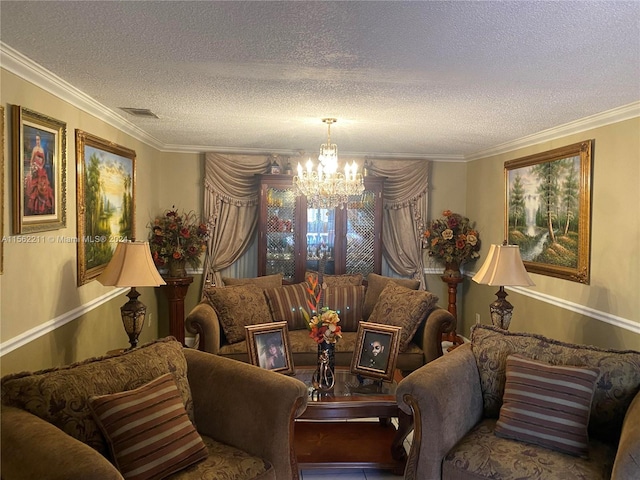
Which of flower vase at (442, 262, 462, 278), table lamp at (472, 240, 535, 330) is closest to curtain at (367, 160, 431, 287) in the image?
flower vase at (442, 262, 462, 278)

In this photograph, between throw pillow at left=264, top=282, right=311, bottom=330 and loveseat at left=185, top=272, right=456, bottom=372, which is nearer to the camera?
loveseat at left=185, top=272, right=456, bottom=372

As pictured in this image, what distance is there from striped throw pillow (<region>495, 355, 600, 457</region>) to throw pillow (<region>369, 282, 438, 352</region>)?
1596mm

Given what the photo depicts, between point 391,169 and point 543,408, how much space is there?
3876 millimetres

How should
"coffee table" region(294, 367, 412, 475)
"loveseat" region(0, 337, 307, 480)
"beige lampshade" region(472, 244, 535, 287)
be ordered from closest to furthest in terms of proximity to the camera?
"loveseat" region(0, 337, 307, 480) → "coffee table" region(294, 367, 412, 475) → "beige lampshade" region(472, 244, 535, 287)

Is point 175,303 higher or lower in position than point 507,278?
lower

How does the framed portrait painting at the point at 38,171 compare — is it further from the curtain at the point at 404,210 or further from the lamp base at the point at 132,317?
the curtain at the point at 404,210

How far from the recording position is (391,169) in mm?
5793

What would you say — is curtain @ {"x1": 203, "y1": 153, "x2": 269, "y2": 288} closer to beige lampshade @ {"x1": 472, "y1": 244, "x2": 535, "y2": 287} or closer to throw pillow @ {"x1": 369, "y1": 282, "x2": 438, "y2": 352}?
throw pillow @ {"x1": 369, "y1": 282, "x2": 438, "y2": 352}

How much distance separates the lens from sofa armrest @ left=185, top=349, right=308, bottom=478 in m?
2.19

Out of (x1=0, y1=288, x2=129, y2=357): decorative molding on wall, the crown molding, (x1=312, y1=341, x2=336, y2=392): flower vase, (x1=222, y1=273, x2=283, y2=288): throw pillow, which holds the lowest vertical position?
(x1=312, y1=341, x2=336, y2=392): flower vase

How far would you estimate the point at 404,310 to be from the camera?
13.5 feet

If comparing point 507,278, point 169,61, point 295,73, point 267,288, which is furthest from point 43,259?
point 507,278

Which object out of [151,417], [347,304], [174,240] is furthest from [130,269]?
[347,304]

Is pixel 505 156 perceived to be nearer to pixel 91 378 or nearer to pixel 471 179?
pixel 471 179
